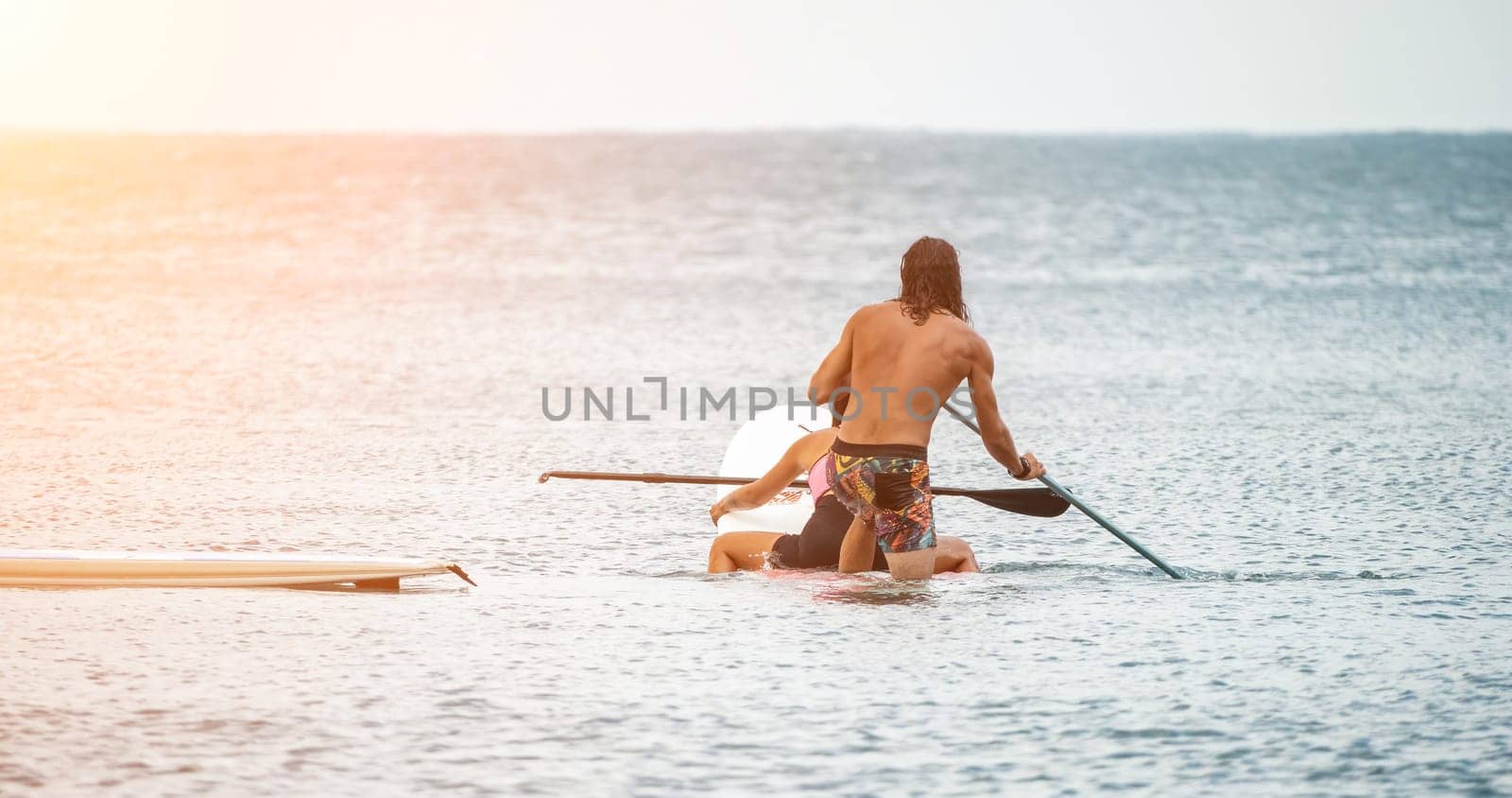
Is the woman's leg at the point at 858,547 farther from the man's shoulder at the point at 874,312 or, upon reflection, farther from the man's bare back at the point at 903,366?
the man's shoulder at the point at 874,312

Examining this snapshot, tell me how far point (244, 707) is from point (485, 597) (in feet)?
6.00

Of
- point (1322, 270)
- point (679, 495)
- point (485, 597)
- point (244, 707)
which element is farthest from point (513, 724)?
point (1322, 270)

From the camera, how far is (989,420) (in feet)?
23.7

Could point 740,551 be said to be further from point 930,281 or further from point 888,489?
point 930,281

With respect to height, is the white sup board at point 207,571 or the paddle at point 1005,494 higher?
the paddle at point 1005,494

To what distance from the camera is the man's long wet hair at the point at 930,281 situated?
7.26 metres

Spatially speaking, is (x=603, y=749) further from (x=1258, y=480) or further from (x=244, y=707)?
(x=1258, y=480)

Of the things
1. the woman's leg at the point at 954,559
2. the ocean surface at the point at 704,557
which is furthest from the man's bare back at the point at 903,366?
the woman's leg at the point at 954,559

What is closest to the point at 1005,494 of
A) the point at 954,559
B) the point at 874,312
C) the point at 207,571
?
the point at 954,559

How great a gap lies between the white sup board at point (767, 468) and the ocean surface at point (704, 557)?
38 centimetres

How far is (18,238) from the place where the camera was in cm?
4116

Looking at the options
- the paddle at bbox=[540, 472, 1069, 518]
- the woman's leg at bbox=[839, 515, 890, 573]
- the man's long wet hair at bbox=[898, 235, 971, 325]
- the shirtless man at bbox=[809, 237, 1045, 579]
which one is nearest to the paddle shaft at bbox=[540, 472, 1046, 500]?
the paddle at bbox=[540, 472, 1069, 518]

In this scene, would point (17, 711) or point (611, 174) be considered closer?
point (17, 711)

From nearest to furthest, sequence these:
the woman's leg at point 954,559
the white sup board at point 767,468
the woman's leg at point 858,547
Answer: the woman's leg at point 858,547 → the woman's leg at point 954,559 → the white sup board at point 767,468
